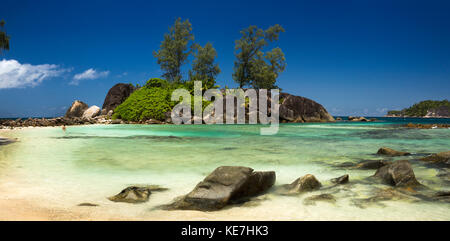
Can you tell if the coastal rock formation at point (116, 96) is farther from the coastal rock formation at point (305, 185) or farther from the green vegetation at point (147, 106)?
the coastal rock formation at point (305, 185)

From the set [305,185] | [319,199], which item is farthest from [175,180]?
[319,199]

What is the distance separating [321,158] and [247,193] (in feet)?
13.3

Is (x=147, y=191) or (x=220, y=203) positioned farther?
(x=147, y=191)

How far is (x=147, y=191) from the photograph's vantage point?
12.3 ft

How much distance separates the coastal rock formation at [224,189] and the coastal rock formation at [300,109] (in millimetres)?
31475

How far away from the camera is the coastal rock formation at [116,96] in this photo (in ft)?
126

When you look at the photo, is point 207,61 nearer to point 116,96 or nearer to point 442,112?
point 116,96

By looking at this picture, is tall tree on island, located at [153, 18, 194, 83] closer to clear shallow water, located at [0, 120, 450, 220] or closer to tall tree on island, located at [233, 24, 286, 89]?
tall tree on island, located at [233, 24, 286, 89]

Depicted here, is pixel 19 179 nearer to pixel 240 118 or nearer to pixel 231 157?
pixel 231 157

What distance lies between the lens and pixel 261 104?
34219 mm
